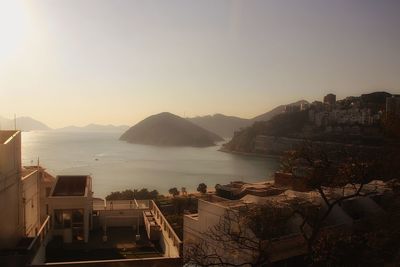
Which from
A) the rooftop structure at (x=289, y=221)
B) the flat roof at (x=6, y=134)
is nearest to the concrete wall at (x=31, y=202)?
the flat roof at (x=6, y=134)

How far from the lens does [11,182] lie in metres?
7.61

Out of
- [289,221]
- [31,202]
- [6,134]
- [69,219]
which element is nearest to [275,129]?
[289,221]

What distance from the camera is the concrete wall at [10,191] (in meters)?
6.98

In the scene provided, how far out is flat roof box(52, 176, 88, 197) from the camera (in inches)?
417

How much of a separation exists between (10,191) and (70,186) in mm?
3569

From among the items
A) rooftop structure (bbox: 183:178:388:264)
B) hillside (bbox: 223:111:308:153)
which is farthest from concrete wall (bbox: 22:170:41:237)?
hillside (bbox: 223:111:308:153)

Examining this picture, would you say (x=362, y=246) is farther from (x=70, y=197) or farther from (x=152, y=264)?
(x=70, y=197)

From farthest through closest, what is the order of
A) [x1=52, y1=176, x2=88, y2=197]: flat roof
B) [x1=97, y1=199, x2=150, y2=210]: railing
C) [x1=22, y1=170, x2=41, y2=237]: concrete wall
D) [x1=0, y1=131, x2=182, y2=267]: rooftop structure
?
[x1=97, y1=199, x2=150, y2=210]: railing
[x1=52, y1=176, x2=88, y2=197]: flat roof
[x1=22, y1=170, x2=41, y2=237]: concrete wall
[x1=0, y1=131, x2=182, y2=267]: rooftop structure

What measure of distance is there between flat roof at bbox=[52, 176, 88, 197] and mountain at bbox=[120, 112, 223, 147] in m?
118

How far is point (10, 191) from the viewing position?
754 centimetres

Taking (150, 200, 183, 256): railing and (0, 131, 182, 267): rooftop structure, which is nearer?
(0, 131, 182, 267): rooftop structure

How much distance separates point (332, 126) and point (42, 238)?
2715 inches

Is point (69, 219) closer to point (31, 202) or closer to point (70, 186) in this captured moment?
point (31, 202)

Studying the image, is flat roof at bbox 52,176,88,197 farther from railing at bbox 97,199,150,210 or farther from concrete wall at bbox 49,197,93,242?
railing at bbox 97,199,150,210
